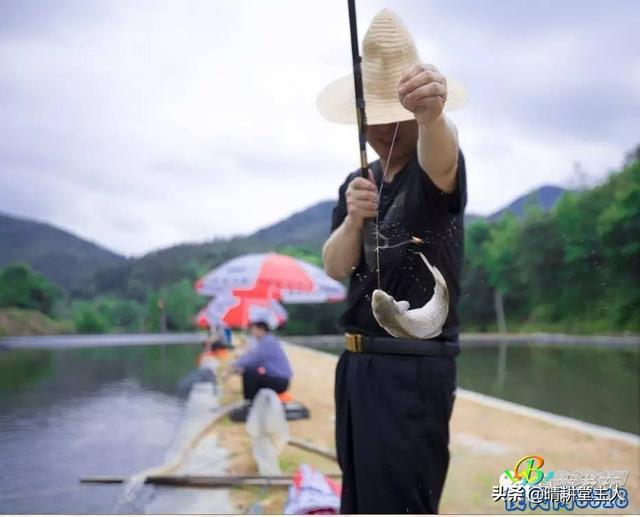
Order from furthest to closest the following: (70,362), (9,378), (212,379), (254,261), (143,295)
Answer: (212,379) → (254,261) → (143,295) → (70,362) → (9,378)

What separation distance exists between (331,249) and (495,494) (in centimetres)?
73

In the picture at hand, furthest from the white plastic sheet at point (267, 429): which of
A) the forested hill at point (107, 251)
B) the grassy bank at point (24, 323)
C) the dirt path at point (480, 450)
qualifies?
the grassy bank at point (24, 323)

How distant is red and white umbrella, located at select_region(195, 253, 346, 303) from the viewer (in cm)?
376

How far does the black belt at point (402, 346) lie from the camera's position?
1312mm

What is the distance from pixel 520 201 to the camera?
1724 mm

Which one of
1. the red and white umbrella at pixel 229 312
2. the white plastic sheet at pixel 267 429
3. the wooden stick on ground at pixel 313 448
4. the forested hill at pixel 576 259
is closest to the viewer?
the forested hill at pixel 576 259

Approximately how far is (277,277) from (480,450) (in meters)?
1.65

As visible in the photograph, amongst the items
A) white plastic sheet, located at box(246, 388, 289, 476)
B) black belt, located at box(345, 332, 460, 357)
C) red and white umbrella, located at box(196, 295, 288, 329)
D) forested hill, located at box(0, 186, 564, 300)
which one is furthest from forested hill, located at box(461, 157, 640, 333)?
red and white umbrella, located at box(196, 295, 288, 329)

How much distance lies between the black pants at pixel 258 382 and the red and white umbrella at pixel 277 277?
623mm

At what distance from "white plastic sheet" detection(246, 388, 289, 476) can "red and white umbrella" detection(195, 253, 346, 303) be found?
0.72m

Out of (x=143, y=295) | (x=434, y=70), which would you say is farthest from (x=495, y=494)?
(x=143, y=295)

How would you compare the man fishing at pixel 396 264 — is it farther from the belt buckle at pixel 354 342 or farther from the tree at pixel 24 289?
the tree at pixel 24 289

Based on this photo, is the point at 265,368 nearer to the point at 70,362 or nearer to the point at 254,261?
the point at 254,261

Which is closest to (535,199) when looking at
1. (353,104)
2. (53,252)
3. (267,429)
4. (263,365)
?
(353,104)
